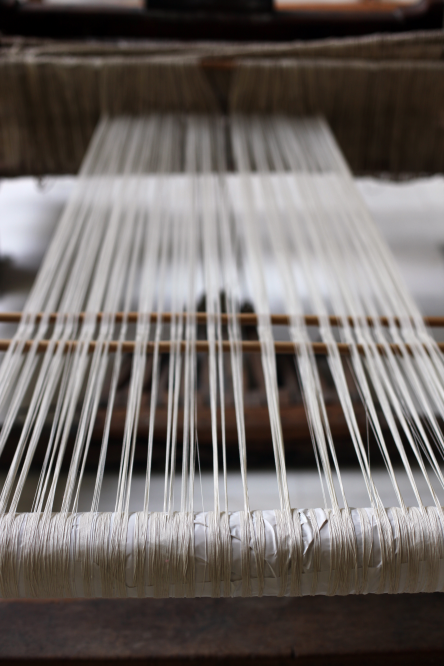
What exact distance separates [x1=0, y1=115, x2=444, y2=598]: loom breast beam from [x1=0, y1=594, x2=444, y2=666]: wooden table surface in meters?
0.16

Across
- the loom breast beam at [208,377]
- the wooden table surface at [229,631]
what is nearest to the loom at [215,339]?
the loom breast beam at [208,377]

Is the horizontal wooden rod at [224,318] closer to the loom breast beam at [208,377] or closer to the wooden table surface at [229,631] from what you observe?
the loom breast beam at [208,377]

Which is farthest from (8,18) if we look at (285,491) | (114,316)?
(285,491)

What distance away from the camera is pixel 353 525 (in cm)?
58

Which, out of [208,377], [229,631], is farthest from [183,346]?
[229,631]

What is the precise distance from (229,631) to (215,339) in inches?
18.5

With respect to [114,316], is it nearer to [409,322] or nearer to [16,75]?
[409,322]

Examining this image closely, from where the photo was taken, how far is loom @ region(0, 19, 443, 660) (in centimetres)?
57

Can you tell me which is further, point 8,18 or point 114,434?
point 8,18

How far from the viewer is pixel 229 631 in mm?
771

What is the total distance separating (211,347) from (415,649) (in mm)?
543

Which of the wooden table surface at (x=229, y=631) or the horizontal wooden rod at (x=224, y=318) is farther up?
the horizontal wooden rod at (x=224, y=318)

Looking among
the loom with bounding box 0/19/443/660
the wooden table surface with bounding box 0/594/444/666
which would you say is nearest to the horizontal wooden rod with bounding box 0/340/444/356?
the loom with bounding box 0/19/443/660

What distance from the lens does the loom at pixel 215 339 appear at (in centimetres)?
57
